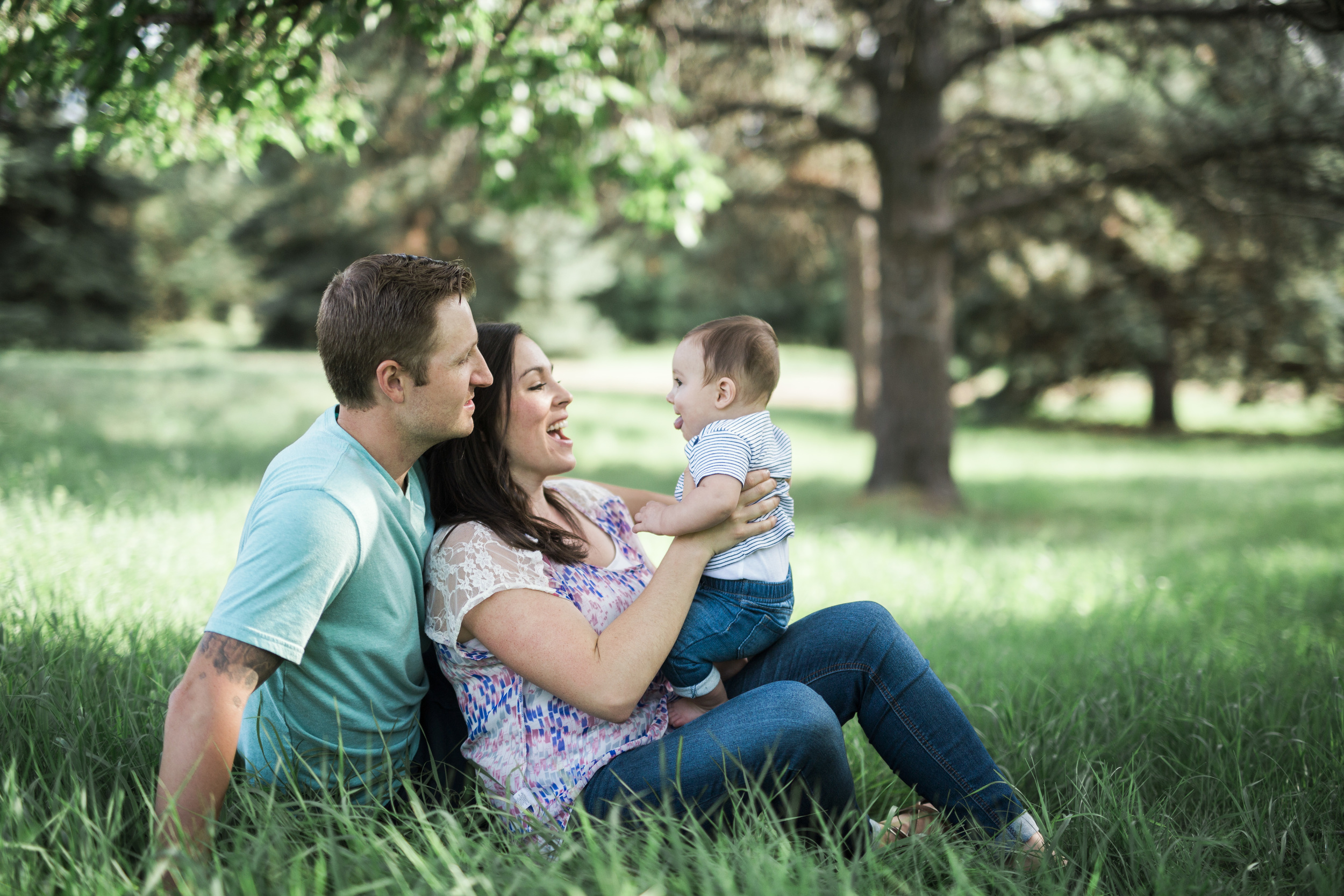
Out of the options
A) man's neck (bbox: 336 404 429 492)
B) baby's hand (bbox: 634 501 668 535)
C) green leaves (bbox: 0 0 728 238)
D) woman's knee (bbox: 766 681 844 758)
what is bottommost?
woman's knee (bbox: 766 681 844 758)

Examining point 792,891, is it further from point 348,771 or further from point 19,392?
point 19,392

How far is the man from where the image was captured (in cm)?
167

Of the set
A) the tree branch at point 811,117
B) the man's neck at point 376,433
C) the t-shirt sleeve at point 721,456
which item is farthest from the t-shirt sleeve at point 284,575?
the tree branch at point 811,117

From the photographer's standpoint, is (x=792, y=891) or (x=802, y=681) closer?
(x=792, y=891)

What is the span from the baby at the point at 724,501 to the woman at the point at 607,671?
0.07 m

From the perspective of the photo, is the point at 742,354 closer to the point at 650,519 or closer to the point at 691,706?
the point at 650,519

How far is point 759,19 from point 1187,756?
4.49 meters

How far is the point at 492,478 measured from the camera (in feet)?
7.36

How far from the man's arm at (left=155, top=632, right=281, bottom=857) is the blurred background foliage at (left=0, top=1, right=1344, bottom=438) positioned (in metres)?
1.89

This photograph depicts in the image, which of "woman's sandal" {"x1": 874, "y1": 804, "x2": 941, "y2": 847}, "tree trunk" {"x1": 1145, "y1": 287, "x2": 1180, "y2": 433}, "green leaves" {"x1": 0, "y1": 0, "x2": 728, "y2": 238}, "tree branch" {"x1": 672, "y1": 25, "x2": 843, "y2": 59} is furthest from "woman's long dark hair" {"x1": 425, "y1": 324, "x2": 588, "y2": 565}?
"tree trunk" {"x1": 1145, "y1": 287, "x2": 1180, "y2": 433}

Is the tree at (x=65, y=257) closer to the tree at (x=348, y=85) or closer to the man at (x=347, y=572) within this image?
the tree at (x=348, y=85)

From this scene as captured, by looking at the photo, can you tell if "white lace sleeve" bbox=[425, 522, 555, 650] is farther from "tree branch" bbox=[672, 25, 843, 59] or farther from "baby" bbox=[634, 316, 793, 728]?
"tree branch" bbox=[672, 25, 843, 59]

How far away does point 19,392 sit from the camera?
949 cm

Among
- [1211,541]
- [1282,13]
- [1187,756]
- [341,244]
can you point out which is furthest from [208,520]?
[341,244]
